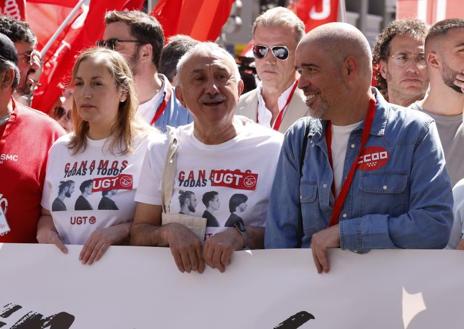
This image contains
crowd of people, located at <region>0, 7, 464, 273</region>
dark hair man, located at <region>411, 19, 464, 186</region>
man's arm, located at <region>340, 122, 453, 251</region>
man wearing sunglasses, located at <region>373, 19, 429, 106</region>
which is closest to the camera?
man's arm, located at <region>340, 122, 453, 251</region>

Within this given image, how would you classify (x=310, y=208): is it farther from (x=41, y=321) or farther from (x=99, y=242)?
(x=41, y=321)

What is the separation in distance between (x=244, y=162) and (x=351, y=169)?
1.87 feet

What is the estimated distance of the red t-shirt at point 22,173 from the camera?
175 inches

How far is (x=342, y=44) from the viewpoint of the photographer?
3.50m

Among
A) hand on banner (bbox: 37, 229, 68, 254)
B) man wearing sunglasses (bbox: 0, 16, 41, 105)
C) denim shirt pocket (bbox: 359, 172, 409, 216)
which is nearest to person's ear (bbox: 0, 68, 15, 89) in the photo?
hand on banner (bbox: 37, 229, 68, 254)

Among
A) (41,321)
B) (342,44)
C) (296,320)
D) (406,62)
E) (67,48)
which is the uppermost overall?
(342,44)

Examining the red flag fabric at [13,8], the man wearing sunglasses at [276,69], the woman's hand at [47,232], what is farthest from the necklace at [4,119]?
the red flag fabric at [13,8]

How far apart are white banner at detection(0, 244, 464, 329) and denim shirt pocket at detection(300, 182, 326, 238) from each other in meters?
0.12

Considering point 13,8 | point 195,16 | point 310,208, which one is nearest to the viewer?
point 310,208

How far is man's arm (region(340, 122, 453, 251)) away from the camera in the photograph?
3.31 metres

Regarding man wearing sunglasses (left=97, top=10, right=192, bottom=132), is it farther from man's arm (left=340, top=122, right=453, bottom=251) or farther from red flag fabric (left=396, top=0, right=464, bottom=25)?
man's arm (left=340, top=122, right=453, bottom=251)

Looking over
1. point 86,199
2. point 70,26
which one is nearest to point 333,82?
point 86,199

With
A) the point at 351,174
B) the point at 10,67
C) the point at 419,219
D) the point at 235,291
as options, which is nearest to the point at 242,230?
the point at 235,291

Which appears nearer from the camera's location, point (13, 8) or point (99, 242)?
point (99, 242)
